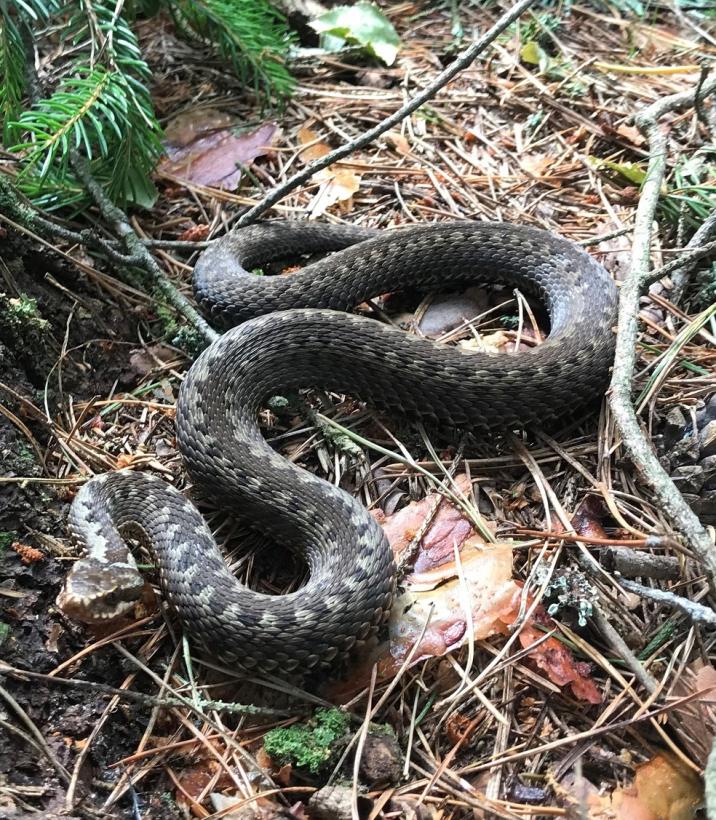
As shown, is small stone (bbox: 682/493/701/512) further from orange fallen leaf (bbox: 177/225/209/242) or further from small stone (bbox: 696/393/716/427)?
orange fallen leaf (bbox: 177/225/209/242)

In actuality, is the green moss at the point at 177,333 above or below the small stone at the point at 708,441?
above

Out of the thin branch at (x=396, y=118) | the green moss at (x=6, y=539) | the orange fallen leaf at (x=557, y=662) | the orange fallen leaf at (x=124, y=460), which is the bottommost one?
the orange fallen leaf at (x=557, y=662)

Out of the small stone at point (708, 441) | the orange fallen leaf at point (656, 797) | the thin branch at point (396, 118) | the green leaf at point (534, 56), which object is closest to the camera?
the orange fallen leaf at point (656, 797)

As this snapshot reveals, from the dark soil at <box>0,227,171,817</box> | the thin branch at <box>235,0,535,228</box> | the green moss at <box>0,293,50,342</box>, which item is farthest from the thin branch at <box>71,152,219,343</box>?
the green moss at <box>0,293,50,342</box>

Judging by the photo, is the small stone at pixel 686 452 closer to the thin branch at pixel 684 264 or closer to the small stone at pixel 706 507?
the small stone at pixel 706 507

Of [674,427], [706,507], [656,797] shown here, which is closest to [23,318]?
[674,427]

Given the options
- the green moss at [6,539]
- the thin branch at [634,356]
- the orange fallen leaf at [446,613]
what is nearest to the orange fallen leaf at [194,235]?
the green moss at [6,539]

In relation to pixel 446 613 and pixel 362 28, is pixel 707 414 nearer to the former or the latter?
pixel 446 613
